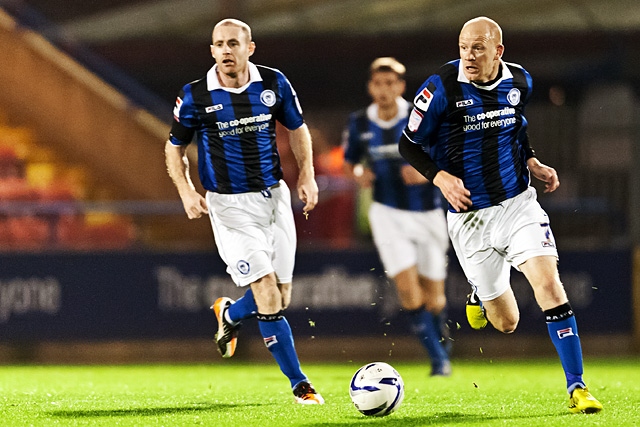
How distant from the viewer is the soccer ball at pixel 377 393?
235 inches

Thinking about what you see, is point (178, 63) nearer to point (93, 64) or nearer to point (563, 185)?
point (93, 64)

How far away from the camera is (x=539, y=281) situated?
609 cm

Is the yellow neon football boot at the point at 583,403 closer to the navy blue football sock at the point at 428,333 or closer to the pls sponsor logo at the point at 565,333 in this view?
the pls sponsor logo at the point at 565,333

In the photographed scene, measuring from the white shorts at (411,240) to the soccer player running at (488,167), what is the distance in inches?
103

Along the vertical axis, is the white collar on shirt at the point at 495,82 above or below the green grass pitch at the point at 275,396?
above

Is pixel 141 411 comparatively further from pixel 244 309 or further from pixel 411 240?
pixel 411 240

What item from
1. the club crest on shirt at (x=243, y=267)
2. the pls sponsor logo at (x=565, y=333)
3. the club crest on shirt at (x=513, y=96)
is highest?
the club crest on shirt at (x=513, y=96)

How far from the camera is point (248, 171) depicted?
22.9ft

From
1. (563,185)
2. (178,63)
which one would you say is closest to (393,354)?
(563,185)

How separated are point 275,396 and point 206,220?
5536mm

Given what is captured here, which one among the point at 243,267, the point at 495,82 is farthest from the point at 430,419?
the point at 495,82

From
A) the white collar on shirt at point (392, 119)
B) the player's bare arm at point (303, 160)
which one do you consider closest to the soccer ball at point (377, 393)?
the player's bare arm at point (303, 160)

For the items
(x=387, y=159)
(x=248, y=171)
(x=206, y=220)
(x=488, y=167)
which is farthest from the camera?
(x=206, y=220)

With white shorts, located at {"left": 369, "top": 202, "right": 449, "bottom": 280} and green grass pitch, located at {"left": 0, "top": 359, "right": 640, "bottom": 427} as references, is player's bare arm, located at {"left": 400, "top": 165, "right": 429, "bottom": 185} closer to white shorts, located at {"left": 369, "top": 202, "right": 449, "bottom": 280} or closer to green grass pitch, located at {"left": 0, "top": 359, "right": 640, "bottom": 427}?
white shorts, located at {"left": 369, "top": 202, "right": 449, "bottom": 280}
